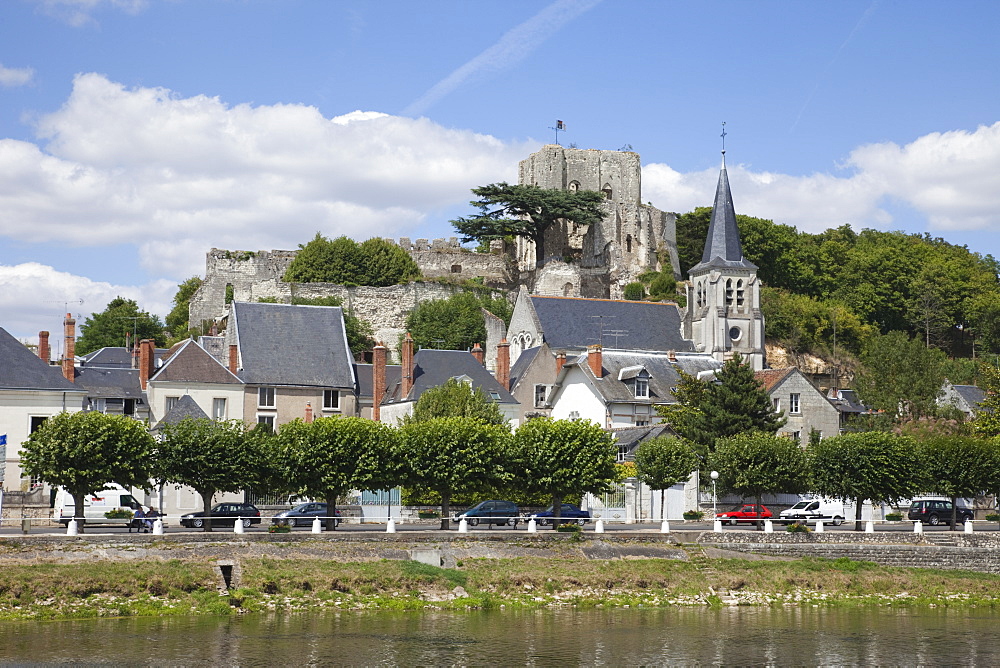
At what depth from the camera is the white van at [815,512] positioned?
4441 cm

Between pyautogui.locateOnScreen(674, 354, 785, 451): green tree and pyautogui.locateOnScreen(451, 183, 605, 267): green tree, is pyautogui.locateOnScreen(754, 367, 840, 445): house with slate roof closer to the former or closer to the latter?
pyautogui.locateOnScreen(674, 354, 785, 451): green tree

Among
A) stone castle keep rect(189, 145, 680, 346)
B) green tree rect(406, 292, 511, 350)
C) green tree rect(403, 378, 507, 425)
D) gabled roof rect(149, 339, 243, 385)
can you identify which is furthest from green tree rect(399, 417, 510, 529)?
stone castle keep rect(189, 145, 680, 346)

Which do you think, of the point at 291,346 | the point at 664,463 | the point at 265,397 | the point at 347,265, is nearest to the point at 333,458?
the point at 664,463

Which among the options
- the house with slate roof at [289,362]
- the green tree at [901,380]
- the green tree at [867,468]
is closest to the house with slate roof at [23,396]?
the house with slate roof at [289,362]

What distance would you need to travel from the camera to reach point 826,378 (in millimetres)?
76250

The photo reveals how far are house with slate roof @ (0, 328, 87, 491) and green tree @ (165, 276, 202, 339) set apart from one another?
28.1 m

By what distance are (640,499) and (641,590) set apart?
46.9 ft

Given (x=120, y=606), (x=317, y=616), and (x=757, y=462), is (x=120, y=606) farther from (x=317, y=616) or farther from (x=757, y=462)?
(x=757, y=462)

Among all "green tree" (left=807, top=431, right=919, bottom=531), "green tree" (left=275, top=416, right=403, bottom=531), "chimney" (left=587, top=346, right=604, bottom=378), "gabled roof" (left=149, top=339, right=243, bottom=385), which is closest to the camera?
"green tree" (left=275, top=416, right=403, bottom=531)

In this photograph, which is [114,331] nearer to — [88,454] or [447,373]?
[447,373]

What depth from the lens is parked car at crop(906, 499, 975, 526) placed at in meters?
46.5

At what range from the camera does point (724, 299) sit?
71.8 meters

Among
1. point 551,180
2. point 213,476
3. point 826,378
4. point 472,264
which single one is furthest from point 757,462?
point 551,180

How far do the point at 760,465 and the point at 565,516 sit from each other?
25.5 feet
